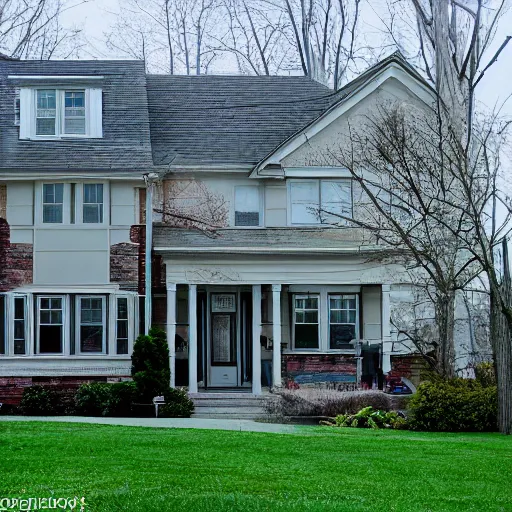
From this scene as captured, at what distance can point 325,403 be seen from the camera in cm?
2206

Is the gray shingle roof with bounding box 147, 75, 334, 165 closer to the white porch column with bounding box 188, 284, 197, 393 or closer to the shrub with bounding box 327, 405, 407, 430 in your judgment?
the white porch column with bounding box 188, 284, 197, 393

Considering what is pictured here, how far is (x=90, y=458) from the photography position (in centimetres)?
1213

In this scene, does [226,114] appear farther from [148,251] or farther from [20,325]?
[20,325]

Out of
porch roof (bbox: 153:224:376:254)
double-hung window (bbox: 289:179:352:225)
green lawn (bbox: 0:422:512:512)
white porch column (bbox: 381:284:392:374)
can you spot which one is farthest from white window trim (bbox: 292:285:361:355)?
green lawn (bbox: 0:422:512:512)

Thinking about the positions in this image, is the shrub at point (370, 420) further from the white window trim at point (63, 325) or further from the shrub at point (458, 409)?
the white window trim at point (63, 325)

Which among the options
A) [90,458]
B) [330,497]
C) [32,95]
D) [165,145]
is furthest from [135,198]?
[330,497]

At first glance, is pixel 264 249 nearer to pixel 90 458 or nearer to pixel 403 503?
pixel 90 458

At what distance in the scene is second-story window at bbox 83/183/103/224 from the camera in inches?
971

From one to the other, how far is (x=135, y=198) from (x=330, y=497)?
617 inches

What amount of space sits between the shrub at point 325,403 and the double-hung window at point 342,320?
260 centimetres

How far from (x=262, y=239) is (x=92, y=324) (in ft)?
15.2

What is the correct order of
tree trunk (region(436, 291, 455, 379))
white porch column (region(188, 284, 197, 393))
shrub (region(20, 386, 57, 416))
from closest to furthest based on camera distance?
tree trunk (region(436, 291, 455, 379)) < shrub (region(20, 386, 57, 416)) < white porch column (region(188, 284, 197, 393))

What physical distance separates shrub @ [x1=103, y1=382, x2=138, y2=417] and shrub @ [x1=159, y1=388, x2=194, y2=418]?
0.76m

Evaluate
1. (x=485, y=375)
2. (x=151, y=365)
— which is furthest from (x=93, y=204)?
(x=485, y=375)
